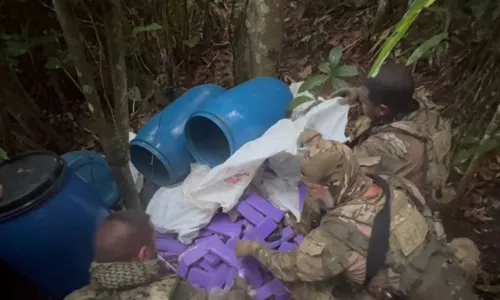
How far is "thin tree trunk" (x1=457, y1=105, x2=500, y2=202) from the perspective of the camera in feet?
7.31

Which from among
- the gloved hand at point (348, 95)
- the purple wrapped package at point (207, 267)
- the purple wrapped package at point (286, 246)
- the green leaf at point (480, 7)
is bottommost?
the purple wrapped package at point (207, 267)

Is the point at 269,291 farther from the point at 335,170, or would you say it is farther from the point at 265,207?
the point at 335,170

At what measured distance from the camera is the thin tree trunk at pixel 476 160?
2.23 metres

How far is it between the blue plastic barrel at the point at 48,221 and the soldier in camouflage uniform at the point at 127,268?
0.37 m

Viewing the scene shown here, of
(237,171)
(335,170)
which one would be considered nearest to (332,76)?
(237,171)

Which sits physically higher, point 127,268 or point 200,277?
point 127,268

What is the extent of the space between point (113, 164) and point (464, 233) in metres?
1.47

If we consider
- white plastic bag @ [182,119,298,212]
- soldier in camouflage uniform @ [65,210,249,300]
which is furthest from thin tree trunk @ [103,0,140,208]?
soldier in camouflage uniform @ [65,210,249,300]

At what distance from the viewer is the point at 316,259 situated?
1.88 metres

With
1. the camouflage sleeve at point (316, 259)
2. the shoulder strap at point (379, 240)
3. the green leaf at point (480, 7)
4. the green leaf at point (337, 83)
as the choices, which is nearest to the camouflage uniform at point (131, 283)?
the camouflage sleeve at point (316, 259)

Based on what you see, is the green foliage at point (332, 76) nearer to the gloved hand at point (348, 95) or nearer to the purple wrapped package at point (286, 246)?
the gloved hand at point (348, 95)

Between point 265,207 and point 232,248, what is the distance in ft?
0.75

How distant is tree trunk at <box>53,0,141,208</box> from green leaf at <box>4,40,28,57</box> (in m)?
0.67

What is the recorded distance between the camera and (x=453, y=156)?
2.49 meters
